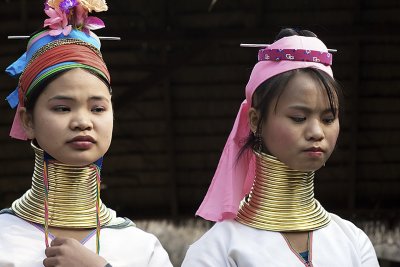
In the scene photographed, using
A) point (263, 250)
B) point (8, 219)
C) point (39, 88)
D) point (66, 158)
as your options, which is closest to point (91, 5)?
point (39, 88)

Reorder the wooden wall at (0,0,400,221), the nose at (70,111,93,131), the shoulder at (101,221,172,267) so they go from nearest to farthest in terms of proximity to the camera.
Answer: the nose at (70,111,93,131) → the shoulder at (101,221,172,267) → the wooden wall at (0,0,400,221)

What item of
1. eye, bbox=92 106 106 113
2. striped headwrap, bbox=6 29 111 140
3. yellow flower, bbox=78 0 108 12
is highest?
yellow flower, bbox=78 0 108 12

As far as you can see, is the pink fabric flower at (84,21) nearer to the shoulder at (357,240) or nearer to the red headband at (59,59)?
the red headband at (59,59)

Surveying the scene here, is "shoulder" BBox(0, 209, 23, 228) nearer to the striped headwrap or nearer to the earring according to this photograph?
the striped headwrap

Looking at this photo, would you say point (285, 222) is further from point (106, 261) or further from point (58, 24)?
point (58, 24)

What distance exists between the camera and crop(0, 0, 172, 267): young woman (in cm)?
349

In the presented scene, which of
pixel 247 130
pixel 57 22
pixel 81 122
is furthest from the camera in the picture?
pixel 247 130

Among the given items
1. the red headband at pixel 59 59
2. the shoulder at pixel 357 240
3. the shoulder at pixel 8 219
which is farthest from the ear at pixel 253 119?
the shoulder at pixel 8 219

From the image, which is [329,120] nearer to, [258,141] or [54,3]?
[258,141]

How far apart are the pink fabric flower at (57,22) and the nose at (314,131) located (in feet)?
3.42

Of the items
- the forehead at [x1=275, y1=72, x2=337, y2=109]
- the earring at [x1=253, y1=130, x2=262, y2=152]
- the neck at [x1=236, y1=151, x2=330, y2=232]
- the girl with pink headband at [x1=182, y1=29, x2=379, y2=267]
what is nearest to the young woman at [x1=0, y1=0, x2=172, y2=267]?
the girl with pink headband at [x1=182, y1=29, x2=379, y2=267]

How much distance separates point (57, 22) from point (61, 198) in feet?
2.35

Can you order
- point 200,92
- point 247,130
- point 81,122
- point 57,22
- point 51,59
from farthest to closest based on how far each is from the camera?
1. point 200,92
2. point 247,130
3. point 57,22
4. point 51,59
5. point 81,122

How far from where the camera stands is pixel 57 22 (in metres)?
3.69
